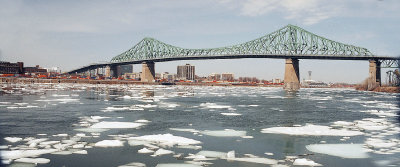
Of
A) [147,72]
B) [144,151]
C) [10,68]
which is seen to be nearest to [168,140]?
[144,151]

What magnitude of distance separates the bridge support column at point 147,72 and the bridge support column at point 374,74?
65.7m

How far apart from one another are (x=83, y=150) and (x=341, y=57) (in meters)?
88.4

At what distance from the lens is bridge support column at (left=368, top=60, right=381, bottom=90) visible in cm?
7496

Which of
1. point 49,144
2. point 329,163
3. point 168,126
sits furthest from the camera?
point 168,126

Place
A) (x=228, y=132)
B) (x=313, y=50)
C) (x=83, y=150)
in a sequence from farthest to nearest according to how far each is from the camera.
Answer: (x=313, y=50)
(x=228, y=132)
(x=83, y=150)

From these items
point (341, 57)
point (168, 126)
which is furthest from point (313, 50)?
point (168, 126)

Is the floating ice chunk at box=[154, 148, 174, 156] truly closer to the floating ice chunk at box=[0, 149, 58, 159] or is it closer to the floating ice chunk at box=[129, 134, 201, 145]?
the floating ice chunk at box=[129, 134, 201, 145]

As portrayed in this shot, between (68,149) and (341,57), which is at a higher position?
(341,57)

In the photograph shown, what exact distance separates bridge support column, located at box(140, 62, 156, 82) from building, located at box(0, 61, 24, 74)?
202 feet

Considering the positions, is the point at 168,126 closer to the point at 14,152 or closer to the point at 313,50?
the point at 14,152

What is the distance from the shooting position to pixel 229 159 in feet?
21.1

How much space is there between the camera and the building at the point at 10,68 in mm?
134025

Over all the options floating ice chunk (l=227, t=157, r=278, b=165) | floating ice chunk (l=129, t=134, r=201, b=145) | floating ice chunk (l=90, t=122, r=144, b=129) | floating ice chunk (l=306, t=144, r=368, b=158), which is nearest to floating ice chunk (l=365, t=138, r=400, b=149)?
floating ice chunk (l=306, t=144, r=368, b=158)

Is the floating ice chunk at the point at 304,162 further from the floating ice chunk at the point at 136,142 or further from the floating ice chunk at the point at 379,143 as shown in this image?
the floating ice chunk at the point at 136,142
